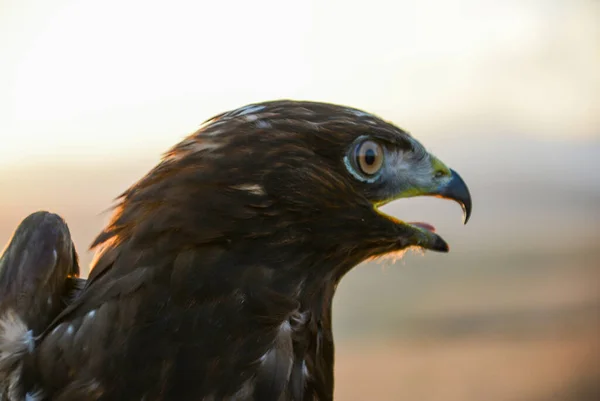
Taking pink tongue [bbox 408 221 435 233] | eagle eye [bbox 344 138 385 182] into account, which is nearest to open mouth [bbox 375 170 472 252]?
pink tongue [bbox 408 221 435 233]

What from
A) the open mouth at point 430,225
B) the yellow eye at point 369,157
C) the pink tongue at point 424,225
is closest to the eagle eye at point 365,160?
the yellow eye at point 369,157

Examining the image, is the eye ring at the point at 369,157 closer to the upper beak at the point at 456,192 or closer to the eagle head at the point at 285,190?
the eagle head at the point at 285,190

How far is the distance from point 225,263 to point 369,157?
506mm

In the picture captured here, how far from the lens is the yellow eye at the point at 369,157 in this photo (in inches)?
77.3

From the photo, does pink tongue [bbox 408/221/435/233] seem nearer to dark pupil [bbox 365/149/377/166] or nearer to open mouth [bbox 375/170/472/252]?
open mouth [bbox 375/170/472/252]

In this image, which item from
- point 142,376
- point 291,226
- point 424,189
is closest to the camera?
point 142,376

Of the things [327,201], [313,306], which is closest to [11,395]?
[313,306]

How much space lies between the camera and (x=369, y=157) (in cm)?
198

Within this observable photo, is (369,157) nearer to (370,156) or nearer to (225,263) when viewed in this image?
(370,156)

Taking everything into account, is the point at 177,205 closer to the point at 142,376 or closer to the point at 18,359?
the point at 142,376

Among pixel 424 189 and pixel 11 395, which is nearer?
pixel 11 395

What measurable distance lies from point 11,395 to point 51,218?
567 mm

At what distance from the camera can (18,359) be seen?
1.89 metres

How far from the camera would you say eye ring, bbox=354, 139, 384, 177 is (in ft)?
6.44
